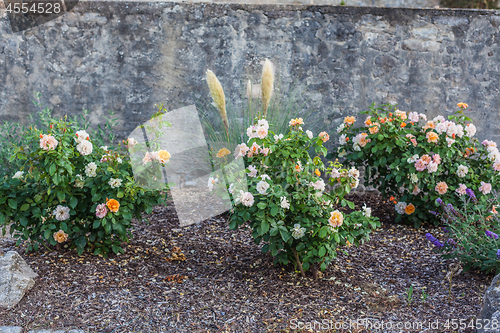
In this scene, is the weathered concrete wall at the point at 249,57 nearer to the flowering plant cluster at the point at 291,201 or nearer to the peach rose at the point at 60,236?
the peach rose at the point at 60,236

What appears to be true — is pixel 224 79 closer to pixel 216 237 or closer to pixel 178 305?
pixel 216 237

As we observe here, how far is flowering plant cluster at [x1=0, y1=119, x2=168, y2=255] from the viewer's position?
238cm

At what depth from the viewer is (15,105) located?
4.11 meters

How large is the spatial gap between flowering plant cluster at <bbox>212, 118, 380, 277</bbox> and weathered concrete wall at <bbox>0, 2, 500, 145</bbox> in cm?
201

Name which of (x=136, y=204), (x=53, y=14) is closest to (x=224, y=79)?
(x=53, y=14)

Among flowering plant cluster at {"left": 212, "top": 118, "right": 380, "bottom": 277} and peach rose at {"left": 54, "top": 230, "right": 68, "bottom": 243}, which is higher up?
flowering plant cluster at {"left": 212, "top": 118, "right": 380, "bottom": 277}

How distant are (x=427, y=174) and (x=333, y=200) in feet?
4.26

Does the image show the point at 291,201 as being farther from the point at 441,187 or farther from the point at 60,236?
the point at 441,187

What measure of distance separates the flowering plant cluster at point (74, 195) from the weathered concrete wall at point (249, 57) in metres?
1.77

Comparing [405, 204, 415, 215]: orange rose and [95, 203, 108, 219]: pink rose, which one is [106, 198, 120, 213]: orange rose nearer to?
[95, 203, 108, 219]: pink rose

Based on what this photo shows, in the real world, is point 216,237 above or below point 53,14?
below

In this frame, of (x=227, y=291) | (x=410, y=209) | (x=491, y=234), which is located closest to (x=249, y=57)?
(x=410, y=209)

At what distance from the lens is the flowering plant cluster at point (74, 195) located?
7.82 feet

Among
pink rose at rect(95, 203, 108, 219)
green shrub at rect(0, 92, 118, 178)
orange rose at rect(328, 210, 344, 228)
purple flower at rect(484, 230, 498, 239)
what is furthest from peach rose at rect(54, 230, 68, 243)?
purple flower at rect(484, 230, 498, 239)
